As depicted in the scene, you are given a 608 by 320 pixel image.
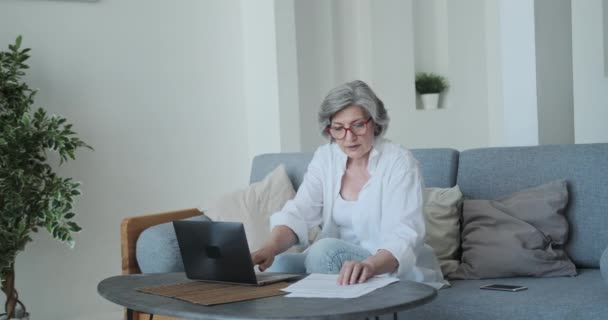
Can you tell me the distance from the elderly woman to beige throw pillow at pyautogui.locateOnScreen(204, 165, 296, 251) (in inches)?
18.3

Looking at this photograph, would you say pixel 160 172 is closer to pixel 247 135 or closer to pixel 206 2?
pixel 247 135

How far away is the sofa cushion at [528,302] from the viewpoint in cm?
233

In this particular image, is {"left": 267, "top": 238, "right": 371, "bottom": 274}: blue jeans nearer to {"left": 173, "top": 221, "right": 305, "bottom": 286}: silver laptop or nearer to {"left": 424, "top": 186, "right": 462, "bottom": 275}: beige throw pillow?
{"left": 173, "top": 221, "right": 305, "bottom": 286}: silver laptop

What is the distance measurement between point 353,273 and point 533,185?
1.24 meters

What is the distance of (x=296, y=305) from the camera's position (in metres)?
1.76

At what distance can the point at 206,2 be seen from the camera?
4656 mm

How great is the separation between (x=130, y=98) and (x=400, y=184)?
2.20 m

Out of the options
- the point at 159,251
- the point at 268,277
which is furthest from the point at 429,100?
the point at 268,277

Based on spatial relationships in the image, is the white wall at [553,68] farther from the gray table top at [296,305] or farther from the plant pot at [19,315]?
the plant pot at [19,315]

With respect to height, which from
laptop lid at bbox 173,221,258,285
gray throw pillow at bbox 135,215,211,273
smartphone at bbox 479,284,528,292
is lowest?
smartphone at bbox 479,284,528,292

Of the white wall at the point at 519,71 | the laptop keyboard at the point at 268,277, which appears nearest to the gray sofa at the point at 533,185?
the laptop keyboard at the point at 268,277

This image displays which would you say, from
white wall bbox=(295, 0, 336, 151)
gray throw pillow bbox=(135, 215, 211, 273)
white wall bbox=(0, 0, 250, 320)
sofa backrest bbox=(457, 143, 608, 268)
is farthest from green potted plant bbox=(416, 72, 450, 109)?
gray throw pillow bbox=(135, 215, 211, 273)

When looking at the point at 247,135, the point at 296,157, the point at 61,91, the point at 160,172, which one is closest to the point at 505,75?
the point at 296,157

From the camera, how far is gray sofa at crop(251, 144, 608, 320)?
93.9 inches
